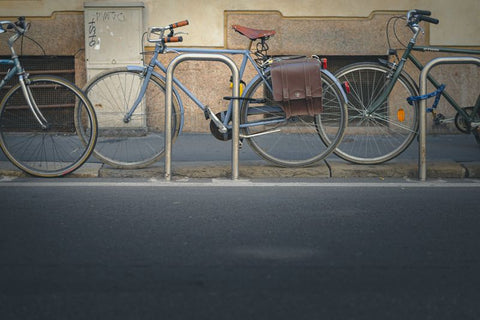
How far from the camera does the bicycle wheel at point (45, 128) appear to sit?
5859mm

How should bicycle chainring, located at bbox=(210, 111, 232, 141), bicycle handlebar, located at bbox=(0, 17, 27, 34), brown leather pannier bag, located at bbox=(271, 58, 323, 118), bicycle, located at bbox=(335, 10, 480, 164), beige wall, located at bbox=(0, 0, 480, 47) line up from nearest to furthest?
bicycle handlebar, located at bbox=(0, 17, 27, 34)
brown leather pannier bag, located at bbox=(271, 58, 323, 118)
bicycle chainring, located at bbox=(210, 111, 232, 141)
bicycle, located at bbox=(335, 10, 480, 164)
beige wall, located at bbox=(0, 0, 480, 47)

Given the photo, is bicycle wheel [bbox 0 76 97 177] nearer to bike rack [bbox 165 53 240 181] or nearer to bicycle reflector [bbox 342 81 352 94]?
bike rack [bbox 165 53 240 181]

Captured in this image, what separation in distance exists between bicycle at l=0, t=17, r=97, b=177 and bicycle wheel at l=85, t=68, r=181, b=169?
138mm

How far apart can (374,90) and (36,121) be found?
302cm

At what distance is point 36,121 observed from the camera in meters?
6.00

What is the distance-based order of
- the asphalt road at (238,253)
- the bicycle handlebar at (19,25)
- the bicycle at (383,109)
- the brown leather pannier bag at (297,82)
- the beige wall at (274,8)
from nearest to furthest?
the asphalt road at (238,253), the bicycle handlebar at (19,25), the brown leather pannier bag at (297,82), the bicycle at (383,109), the beige wall at (274,8)

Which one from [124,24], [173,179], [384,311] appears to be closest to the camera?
[384,311]

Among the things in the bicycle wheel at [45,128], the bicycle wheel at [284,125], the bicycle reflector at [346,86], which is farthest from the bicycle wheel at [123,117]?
the bicycle reflector at [346,86]

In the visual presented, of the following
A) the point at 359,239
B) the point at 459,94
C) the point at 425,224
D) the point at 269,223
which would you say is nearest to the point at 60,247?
the point at 269,223

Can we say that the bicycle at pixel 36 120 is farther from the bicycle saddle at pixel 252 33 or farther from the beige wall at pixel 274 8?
the beige wall at pixel 274 8

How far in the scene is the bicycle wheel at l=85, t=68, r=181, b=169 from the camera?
19.5ft

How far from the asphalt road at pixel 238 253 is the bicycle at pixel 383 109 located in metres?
0.96

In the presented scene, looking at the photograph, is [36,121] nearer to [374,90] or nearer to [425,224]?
[374,90]

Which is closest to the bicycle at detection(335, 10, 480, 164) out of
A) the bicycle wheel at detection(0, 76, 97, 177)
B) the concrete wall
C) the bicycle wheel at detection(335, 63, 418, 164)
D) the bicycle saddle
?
the bicycle wheel at detection(335, 63, 418, 164)
